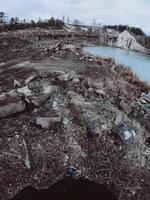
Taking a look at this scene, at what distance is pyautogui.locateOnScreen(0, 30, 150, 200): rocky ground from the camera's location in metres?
8.36

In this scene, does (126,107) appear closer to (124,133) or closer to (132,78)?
Answer: (124,133)

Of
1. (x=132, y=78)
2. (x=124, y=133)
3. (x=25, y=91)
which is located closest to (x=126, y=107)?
(x=124, y=133)

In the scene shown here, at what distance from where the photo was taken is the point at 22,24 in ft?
127

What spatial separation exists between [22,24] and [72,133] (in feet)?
103

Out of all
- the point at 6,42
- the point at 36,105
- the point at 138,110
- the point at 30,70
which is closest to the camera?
the point at 36,105

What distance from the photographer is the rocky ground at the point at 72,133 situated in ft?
27.4


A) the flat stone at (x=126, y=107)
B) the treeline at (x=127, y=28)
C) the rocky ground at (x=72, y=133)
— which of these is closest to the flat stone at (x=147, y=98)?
the rocky ground at (x=72, y=133)

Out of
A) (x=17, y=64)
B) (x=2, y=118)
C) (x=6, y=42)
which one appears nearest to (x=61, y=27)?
(x=6, y=42)

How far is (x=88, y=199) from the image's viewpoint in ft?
26.1

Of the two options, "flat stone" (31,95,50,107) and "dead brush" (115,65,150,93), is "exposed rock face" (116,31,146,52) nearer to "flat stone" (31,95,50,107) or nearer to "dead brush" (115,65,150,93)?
"dead brush" (115,65,150,93)

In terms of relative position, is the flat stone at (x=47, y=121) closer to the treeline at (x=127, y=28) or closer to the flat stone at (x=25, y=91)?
the flat stone at (x=25, y=91)

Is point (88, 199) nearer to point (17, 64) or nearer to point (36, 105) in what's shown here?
point (36, 105)

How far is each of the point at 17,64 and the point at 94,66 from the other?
13.1 ft

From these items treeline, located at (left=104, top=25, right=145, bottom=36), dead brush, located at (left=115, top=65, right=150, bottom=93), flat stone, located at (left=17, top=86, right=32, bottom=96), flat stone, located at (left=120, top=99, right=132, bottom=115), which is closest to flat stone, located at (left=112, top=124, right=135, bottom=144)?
flat stone, located at (left=120, top=99, right=132, bottom=115)
